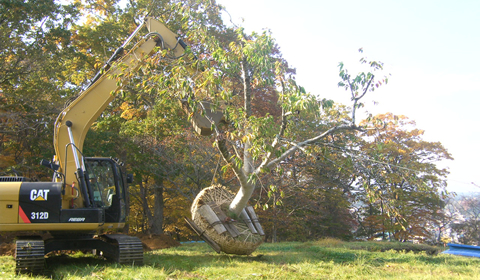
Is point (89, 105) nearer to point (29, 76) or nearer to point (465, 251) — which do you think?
point (29, 76)

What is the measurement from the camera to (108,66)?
8539 millimetres

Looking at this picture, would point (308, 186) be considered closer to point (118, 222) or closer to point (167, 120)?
point (167, 120)

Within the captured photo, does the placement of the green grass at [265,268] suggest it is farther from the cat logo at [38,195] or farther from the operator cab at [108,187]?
the cat logo at [38,195]

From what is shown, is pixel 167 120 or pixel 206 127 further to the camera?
pixel 167 120

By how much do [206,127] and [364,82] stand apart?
3.19 metres

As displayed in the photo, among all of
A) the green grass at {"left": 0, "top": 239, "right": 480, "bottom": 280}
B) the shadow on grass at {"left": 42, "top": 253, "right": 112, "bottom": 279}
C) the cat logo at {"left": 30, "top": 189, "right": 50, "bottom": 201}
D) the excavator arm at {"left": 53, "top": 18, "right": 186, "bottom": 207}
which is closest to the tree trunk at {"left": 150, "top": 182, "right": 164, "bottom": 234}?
the shadow on grass at {"left": 42, "top": 253, "right": 112, "bottom": 279}

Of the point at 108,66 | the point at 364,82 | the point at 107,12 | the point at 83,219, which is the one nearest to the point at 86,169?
the point at 83,219

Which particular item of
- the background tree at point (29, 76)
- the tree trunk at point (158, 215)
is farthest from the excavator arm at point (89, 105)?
the tree trunk at point (158, 215)

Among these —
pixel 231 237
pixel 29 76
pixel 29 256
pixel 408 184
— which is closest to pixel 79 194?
pixel 29 256

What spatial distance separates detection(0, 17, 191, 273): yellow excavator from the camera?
6617 mm

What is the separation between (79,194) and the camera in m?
7.32

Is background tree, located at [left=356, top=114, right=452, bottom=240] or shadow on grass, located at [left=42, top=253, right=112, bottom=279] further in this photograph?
background tree, located at [left=356, top=114, right=452, bottom=240]

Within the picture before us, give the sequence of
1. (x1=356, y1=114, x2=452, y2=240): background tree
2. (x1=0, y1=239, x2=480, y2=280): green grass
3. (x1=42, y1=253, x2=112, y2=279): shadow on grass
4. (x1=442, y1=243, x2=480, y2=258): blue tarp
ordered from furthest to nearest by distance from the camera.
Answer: (x1=356, y1=114, x2=452, y2=240): background tree < (x1=442, y1=243, x2=480, y2=258): blue tarp < (x1=42, y1=253, x2=112, y2=279): shadow on grass < (x1=0, y1=239, x2=480, y2=280): green grass

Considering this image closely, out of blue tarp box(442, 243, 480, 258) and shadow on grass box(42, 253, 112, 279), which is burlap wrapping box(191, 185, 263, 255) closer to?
shadow on grass box(42, 253, 112, 279)
